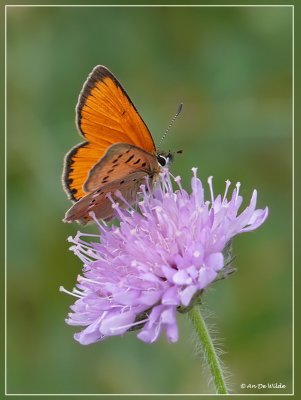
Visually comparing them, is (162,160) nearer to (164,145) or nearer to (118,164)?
(118,164)

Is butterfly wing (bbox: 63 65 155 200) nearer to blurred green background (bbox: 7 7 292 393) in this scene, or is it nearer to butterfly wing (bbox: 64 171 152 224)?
butterfly wing (bbox: 64 171 152 224)

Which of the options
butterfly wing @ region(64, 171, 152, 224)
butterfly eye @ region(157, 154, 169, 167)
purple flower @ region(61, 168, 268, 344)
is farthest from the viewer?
butterfly eye @ region(157, 154, 169, 167)

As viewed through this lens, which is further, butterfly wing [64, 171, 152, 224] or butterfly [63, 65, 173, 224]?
butterfly [63, 65, 173, 224]

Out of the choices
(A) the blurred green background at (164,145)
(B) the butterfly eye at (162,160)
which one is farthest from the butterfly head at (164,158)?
(A) the blurred green background at (164,145)

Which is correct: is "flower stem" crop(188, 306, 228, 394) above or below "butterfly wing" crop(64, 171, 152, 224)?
below

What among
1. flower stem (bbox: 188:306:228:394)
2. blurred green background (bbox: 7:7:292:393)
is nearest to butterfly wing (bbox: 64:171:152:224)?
flower stem (bbox: 188:306:228:394)

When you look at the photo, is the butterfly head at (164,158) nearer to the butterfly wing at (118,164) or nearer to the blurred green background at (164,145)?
the butterfly wing at (118,164)
